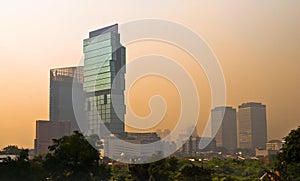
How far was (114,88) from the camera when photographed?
4594 centimetres

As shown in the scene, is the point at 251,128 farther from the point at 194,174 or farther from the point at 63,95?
the point at 194,174

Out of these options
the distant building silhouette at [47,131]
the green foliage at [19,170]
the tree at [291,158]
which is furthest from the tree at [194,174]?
the distant building silhouette at [47,131]

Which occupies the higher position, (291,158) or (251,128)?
(251,128)

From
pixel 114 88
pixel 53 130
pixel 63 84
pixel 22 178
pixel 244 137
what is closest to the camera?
pixel 22 178

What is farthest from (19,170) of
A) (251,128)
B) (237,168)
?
(251,128)

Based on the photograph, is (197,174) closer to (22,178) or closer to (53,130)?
(22,178)

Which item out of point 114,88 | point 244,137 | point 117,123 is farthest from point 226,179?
point 244,137

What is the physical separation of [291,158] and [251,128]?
56.1m

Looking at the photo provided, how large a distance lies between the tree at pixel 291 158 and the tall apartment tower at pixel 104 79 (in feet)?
101

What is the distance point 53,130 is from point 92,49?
12.6 metres

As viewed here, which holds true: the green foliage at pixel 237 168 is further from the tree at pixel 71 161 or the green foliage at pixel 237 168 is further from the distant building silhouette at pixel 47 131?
the distant building silhouette at pixel 47 131

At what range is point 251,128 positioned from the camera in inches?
2744

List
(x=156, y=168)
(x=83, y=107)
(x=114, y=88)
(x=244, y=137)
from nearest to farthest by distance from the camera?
(x=156, y=168) < (x=114, y=88) < (x=83, y=107) < (x=244, y=137)

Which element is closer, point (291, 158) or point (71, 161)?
point (291, 158)
